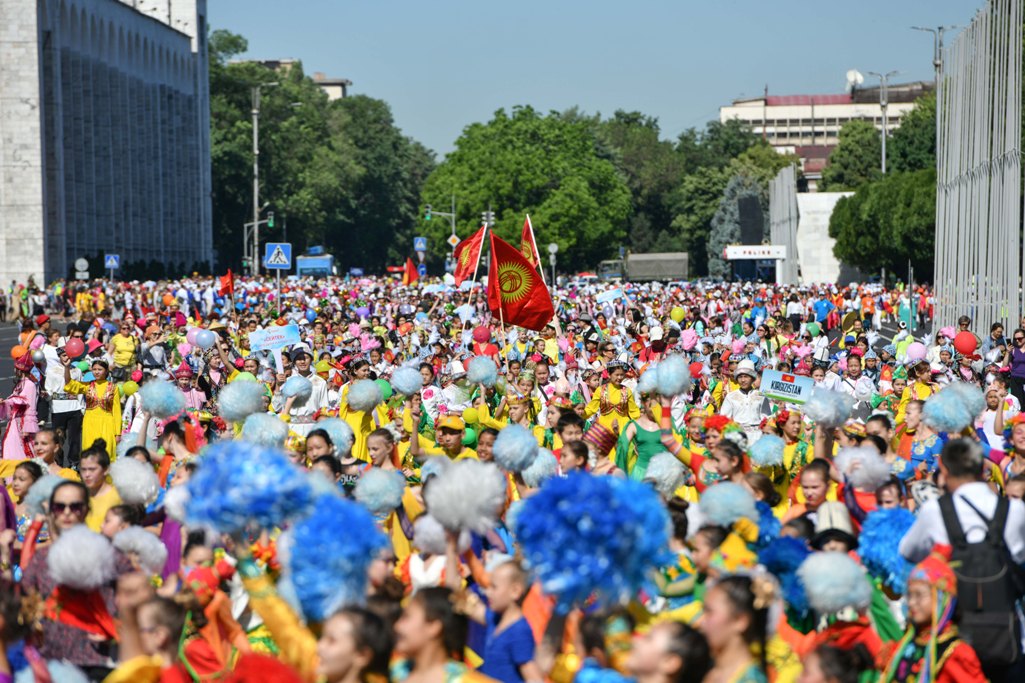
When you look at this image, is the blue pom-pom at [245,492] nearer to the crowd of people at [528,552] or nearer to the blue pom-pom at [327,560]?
the crowd of people at [528,552]

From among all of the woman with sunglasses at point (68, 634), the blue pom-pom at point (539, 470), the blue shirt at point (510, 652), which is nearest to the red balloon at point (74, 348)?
the blue pom-pom at point (539, 470)

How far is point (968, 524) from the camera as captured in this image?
7.21 meters

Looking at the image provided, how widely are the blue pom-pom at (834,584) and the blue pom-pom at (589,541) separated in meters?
1.26

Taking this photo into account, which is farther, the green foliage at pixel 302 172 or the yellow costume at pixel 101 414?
the green foliage at pixel 302 172

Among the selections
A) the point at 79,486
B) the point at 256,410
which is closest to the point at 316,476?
the point at 79,486

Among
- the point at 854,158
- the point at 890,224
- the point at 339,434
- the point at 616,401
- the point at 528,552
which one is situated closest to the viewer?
the point at 528,552

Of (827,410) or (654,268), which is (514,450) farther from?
(654,268)

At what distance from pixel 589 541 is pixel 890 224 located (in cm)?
7001

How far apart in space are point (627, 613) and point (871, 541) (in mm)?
1833

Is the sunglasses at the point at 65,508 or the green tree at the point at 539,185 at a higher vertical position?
the green tree at the point at 539,185

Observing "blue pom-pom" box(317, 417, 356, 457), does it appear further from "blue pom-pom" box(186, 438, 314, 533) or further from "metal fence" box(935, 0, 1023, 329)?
"metal fence" box(935, 0, 1023, 329)

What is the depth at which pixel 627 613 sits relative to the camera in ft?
20.0

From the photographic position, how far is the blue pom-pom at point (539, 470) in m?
10.2

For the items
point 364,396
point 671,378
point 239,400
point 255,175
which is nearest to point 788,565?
point 671,378
